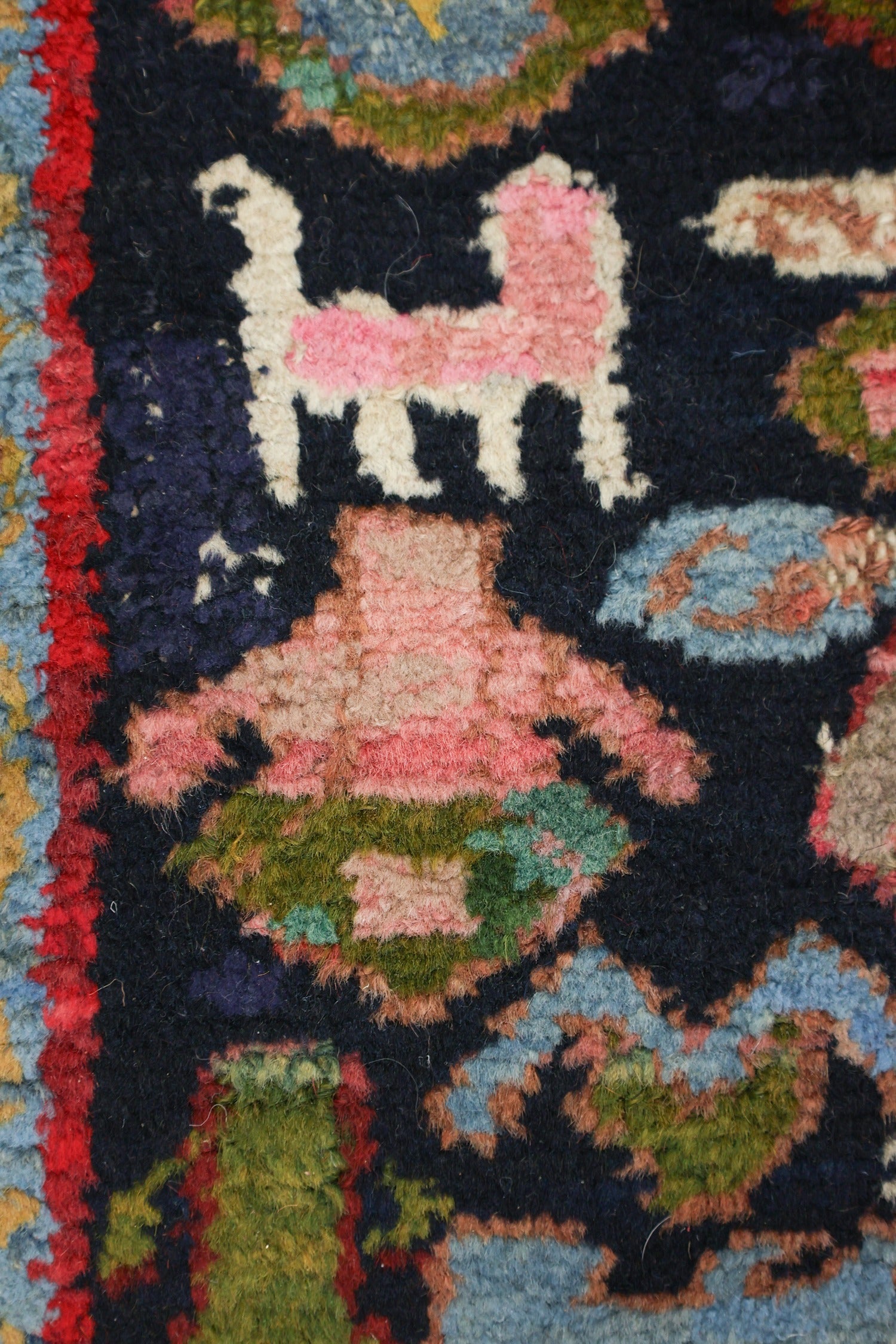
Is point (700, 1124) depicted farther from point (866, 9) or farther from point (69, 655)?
point (866, 9)

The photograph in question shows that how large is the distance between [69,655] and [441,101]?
0.49 m

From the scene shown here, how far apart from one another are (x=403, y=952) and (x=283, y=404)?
0.43 m

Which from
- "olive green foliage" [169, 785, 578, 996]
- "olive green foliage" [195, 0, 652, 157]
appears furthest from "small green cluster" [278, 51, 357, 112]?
"olive green foliage" [169, 785, 578, 996]

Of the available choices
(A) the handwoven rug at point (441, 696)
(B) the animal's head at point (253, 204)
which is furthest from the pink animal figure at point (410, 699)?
(B) the animal's head at point (253, 204)

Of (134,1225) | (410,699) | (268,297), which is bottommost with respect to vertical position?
(134,1225)

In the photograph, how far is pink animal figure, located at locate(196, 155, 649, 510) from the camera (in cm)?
57

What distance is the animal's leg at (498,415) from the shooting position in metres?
0.58

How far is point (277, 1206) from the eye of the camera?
1.92 feet

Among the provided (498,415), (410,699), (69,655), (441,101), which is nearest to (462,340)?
(498,415)

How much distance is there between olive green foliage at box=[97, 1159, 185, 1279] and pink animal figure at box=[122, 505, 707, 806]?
0.29 meters

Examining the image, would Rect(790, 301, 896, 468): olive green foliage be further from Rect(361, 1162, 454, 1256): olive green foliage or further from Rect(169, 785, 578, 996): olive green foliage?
Rect(361, 1162, 454, 1256): olive green foliage

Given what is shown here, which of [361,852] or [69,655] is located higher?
[69,655]

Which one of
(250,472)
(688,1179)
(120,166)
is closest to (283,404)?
(250,472)

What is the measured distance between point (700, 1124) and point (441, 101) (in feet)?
2.60
